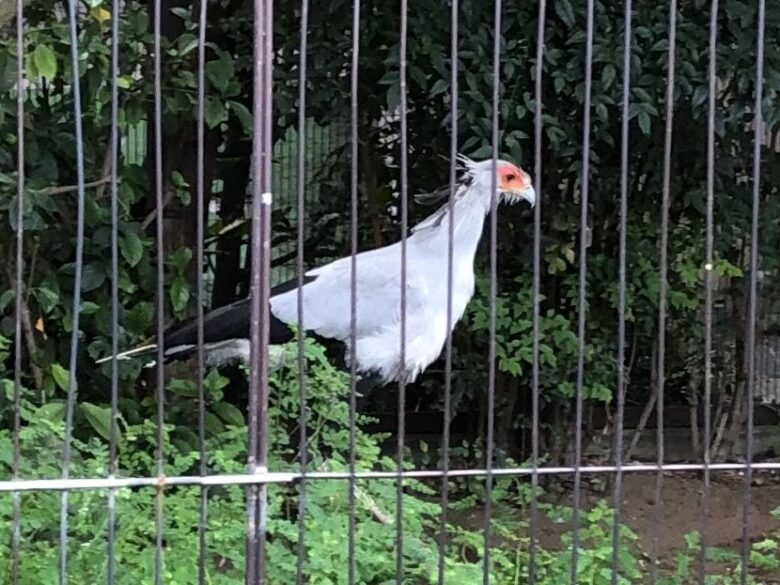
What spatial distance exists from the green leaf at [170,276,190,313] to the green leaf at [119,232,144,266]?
7.6 inches

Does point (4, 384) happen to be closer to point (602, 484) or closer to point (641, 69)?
point (641, 69)

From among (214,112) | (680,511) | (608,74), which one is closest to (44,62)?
(214,112)

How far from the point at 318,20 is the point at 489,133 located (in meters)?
0.68

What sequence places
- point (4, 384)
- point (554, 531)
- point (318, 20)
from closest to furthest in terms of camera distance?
point (4, 384), point (318, 20), point (554, 531)

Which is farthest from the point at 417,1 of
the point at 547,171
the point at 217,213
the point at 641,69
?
the point at 217,213

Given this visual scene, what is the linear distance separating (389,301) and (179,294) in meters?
0.68

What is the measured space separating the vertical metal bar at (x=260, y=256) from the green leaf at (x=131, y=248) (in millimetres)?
1480

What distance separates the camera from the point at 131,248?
3.44m

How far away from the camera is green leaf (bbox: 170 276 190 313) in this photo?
360cm

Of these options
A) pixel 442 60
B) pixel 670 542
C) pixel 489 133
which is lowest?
pixel 670 542

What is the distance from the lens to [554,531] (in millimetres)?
3939

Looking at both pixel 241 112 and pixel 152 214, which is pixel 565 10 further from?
pixel 152 214

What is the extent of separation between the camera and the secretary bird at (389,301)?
133 inches

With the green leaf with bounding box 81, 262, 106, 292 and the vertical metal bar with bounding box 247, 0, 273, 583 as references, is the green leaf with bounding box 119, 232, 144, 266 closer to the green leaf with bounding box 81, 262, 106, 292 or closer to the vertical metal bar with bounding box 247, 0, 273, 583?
the green leaf with bounding box 81, 262, 106, 292
